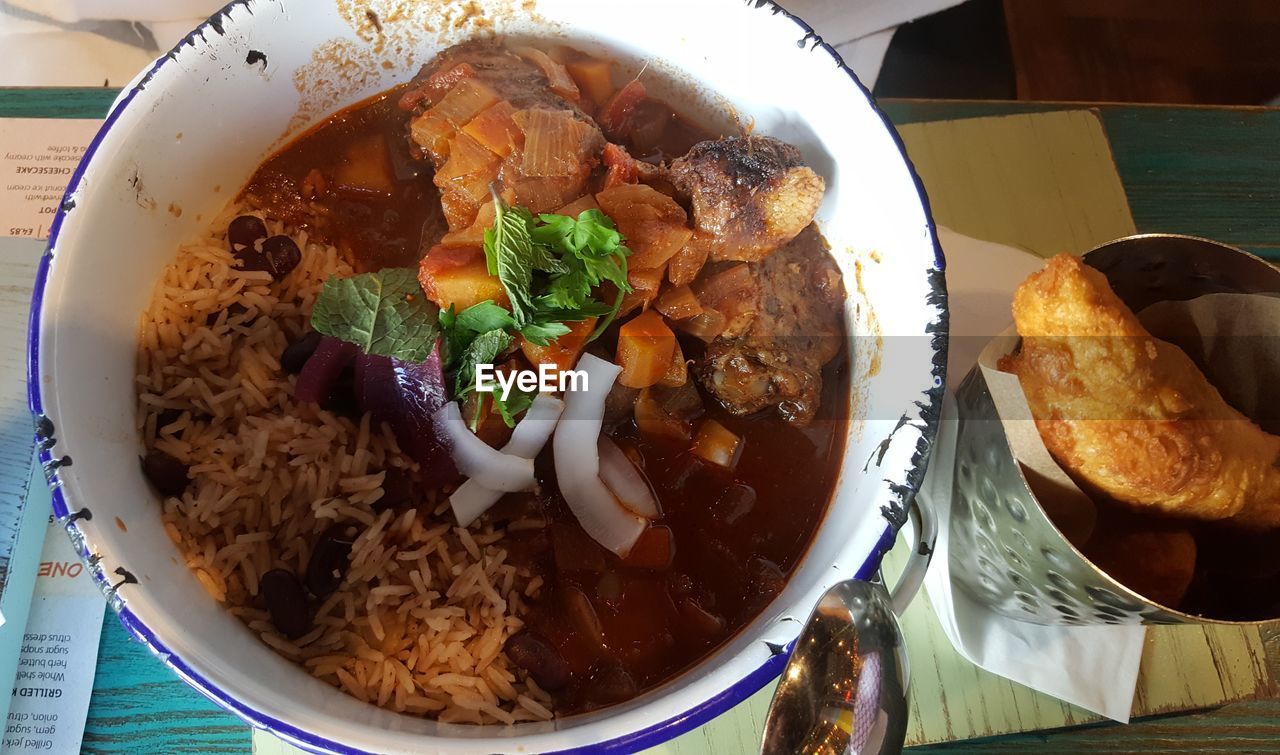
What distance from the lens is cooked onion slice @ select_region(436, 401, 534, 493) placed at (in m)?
1.87

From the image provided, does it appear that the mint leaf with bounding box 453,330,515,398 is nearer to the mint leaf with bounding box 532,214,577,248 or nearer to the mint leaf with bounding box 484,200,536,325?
the mint leaf with bounding box 484,200,536,325

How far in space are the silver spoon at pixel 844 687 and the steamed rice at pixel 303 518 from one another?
511mm

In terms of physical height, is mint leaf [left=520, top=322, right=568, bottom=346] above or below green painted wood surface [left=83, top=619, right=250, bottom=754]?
above

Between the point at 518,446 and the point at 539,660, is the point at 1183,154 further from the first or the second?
the point at 539,660

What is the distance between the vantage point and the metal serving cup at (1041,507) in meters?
1.42

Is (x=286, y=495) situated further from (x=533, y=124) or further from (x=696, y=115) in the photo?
(x=696, y=115)

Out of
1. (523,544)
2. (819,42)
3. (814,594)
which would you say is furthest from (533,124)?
(814,594)

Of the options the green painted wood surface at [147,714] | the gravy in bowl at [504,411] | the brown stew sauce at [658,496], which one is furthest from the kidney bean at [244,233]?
the green painted wood surface at [147,714]

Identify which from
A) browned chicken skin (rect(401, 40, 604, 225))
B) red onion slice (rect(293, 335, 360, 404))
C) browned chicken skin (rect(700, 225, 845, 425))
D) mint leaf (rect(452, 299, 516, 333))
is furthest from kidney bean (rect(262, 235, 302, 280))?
browned chicken skin (rect(700, 225, 845, 425))

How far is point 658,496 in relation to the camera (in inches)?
78.5

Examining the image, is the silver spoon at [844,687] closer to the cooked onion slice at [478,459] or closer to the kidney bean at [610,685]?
the kidney bean at [610,685]

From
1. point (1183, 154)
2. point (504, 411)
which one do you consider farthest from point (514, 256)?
point (1183, 154)

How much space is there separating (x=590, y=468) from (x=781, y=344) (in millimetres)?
568
